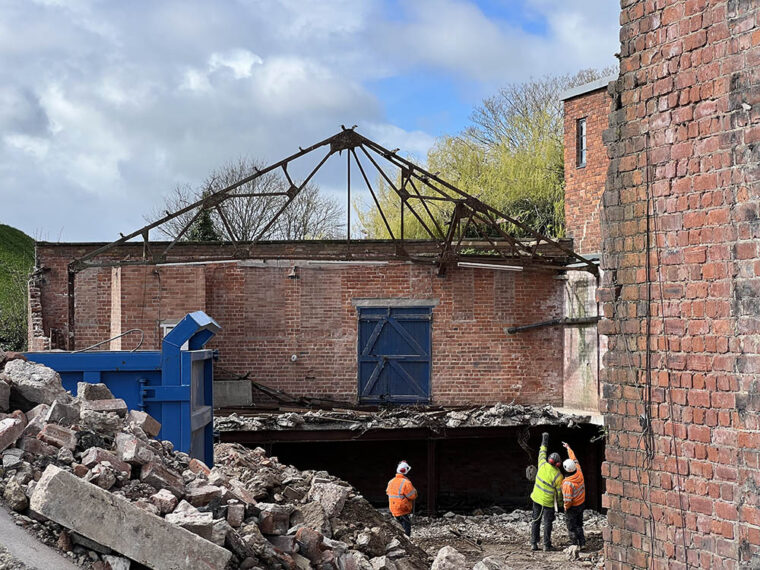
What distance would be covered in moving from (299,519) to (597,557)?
7.12m

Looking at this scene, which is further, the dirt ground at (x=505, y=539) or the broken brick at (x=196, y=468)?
the dirt ground at (x=505, y=539)

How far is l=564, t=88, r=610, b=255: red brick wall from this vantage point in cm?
1989

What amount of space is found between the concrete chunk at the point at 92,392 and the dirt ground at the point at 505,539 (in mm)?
7076

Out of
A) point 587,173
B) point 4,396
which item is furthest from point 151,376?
point 587,173

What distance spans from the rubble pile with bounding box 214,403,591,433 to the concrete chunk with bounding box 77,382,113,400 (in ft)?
29.0

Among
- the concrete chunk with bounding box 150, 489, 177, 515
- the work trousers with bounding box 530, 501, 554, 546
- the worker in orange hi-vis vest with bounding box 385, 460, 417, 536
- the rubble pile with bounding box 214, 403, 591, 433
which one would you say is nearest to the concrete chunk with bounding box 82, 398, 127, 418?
the concrete chunk with bounding box 150, 489, 177, 515

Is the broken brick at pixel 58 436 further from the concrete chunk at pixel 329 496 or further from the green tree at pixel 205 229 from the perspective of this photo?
the green tree at pixel 205 229

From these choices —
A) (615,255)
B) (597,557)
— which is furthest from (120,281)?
(615,255)

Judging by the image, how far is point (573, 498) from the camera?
14.3m

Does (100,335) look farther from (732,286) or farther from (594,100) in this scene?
(732,286)

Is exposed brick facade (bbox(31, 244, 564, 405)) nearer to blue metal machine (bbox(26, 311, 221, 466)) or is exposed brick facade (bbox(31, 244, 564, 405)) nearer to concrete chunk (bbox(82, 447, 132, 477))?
blue metal machine (bbox(26, 311, 221, 466))

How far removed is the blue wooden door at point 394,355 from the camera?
64.7 ft

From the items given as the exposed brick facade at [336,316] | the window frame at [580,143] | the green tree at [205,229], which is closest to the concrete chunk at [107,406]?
the exposed brick facade at [336,316]

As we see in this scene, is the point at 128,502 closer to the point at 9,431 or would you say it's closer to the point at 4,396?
the point at 9,431
